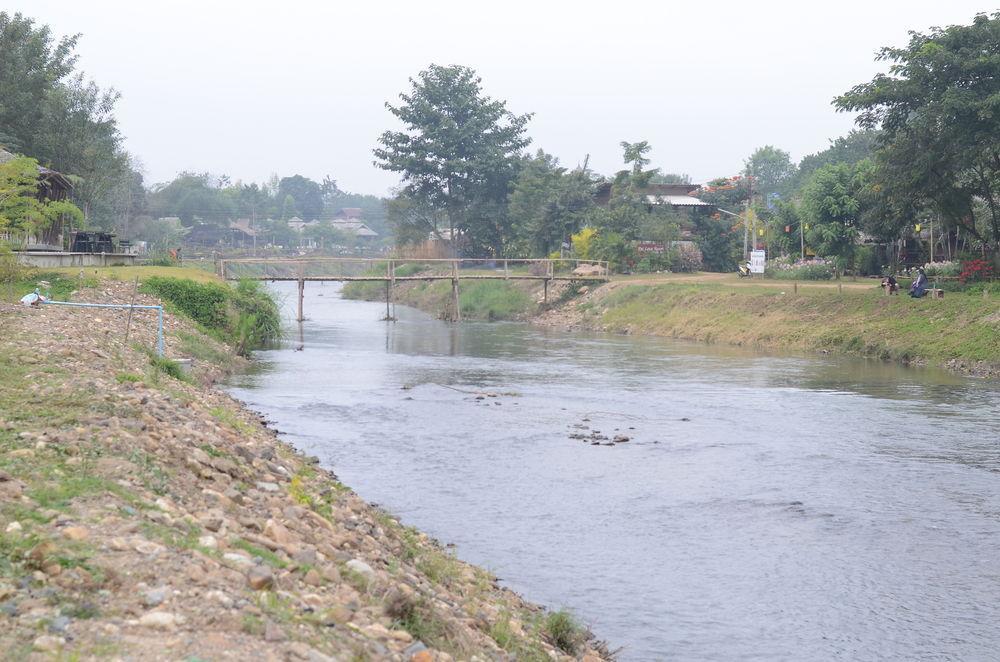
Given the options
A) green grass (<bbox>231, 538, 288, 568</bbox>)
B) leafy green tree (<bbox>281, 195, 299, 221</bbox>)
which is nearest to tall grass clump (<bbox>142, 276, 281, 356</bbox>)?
green grass (<bbox>231, 538, 288, 568</bbox>)

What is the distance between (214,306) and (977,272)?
27187mm

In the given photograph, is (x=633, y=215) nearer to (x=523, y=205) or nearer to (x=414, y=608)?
(x=523, y=205)

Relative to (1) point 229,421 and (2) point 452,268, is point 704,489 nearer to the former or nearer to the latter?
(1) point 229,421

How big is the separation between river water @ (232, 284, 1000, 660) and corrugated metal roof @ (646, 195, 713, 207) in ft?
109

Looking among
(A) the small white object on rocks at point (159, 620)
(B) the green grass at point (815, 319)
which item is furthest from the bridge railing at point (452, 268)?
(A) the small white object on rocks at point (159, 620)

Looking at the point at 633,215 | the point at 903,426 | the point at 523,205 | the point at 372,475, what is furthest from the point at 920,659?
the point at 523,205

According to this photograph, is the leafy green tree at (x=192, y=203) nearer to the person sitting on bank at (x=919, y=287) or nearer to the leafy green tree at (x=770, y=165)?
the leafy green tree at (x=770, y=165)

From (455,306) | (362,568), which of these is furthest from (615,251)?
(362,568)

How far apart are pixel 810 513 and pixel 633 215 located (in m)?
47.8

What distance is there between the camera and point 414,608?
893 cm

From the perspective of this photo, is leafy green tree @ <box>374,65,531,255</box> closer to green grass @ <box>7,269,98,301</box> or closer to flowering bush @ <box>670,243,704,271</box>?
flowering bush @ <box>670,243,704,271</box>

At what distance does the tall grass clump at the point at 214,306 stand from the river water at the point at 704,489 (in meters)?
2.79

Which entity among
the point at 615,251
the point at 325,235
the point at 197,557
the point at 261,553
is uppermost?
the point at 325,235

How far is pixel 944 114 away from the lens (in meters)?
38.1
